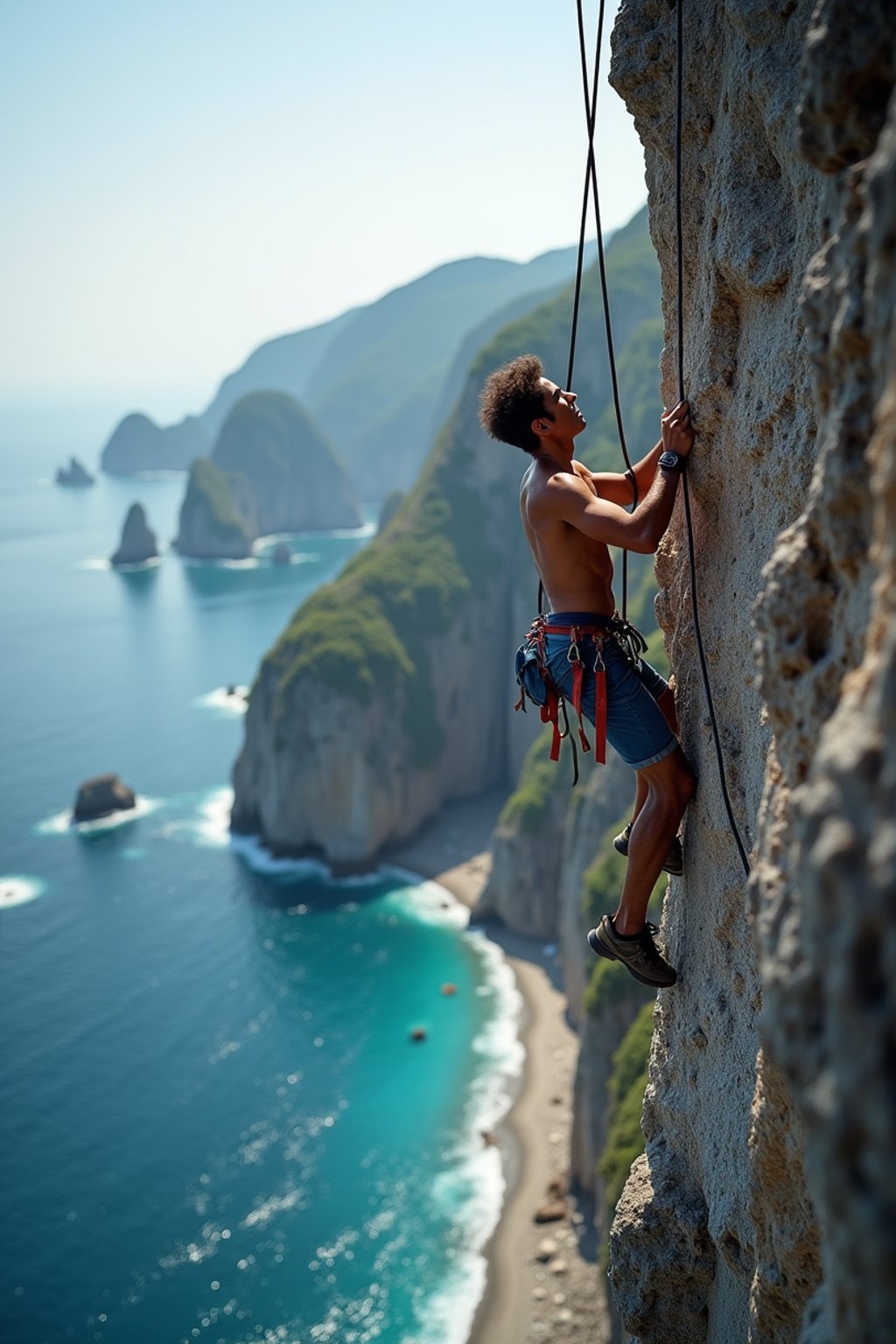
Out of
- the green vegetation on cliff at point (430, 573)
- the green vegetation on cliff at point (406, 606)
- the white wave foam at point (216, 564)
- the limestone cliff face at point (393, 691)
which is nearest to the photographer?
the limestone cliff face at point (393, 691)

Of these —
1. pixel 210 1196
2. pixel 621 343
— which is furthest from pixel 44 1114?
pixel 621 343

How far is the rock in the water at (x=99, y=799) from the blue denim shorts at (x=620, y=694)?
2448 inches

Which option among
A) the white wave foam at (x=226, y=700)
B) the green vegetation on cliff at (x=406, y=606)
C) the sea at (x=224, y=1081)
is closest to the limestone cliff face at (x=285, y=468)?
the white wave foam at (x=226, y=700)

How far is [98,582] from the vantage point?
14012 cm

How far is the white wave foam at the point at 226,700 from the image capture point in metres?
88.2

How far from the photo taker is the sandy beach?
96.4 feet

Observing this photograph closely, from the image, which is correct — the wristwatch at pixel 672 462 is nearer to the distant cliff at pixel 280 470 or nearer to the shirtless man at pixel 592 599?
the shirtless man at pixel 592 599

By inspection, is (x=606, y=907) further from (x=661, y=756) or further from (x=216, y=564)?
(x=216, y=564)

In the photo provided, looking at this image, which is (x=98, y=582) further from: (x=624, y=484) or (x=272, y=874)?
(x=624, y=484)

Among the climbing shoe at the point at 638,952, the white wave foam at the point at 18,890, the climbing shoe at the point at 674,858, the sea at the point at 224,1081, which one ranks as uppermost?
the climbing shoe at the point at 674,858

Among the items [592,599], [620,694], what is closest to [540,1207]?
[620,694]

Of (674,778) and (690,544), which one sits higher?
(690,544)

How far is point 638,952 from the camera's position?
8609 millimetres

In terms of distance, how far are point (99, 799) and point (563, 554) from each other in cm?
6257
